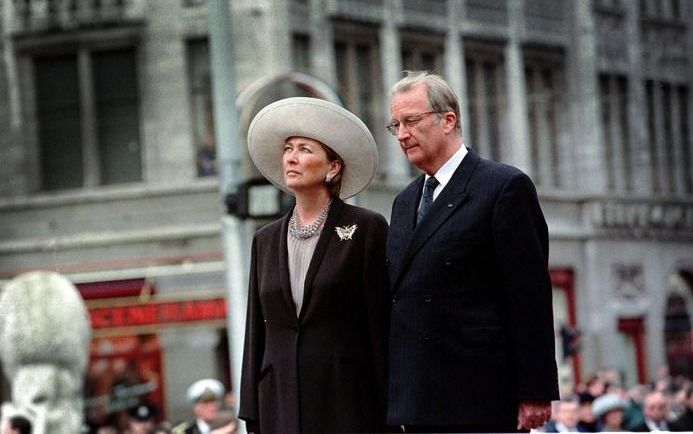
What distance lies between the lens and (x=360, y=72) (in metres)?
34.7

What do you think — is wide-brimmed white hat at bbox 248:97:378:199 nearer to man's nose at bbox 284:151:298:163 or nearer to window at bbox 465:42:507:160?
man's nose at bbox 284:151:298:163

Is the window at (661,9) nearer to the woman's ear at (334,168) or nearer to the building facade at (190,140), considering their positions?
the building facade at (190,140)

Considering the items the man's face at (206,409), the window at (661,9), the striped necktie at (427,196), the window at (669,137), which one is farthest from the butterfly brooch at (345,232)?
the window at (661,9)

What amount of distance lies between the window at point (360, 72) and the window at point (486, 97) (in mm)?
3204

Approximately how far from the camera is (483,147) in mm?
37875

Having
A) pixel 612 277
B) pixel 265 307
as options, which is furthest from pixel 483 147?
pixel 265 307

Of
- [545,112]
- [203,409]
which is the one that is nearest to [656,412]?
[203,409]

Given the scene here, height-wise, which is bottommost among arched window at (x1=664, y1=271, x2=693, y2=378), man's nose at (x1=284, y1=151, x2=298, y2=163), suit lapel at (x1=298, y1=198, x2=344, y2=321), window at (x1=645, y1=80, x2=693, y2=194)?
arched window at (x1=664, y1=271, x2=693, y2=378)

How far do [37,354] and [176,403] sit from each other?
36.0 ft

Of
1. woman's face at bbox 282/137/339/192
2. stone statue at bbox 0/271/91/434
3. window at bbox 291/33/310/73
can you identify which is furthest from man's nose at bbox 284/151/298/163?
window at bbox 291/33/310/73

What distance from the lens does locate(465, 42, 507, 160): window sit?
37.8 m

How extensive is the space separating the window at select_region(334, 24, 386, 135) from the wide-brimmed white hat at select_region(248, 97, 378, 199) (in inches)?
1038

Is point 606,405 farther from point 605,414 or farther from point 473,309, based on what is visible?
point 473,309

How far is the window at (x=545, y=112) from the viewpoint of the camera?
39.2 metres
